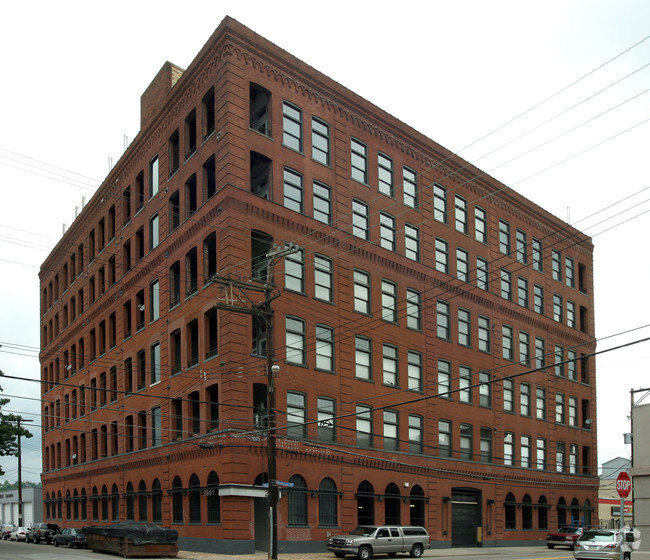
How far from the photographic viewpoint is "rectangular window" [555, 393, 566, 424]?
2302 inches

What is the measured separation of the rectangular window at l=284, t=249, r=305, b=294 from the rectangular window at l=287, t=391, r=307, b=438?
546 cm

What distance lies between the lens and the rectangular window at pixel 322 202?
41594mm

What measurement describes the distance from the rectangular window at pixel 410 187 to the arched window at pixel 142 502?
2339 cm

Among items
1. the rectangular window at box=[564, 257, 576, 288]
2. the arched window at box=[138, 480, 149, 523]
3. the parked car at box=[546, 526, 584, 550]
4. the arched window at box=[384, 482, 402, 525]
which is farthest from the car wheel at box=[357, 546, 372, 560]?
the rectangular window at box=[564, 257, 576, 288]

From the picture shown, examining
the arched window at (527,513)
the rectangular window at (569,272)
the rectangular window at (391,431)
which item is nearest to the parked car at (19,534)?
the rectangular window at (391,431)

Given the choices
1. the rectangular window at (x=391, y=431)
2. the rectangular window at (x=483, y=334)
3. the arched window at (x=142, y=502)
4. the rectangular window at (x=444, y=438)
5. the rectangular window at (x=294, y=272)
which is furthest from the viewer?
the rectangular window at (x=483, y=334)

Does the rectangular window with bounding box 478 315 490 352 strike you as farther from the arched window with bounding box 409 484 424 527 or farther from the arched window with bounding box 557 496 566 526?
the arched window with bounding box 557 496 566 526

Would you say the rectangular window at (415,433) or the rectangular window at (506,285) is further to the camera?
the rectangular window at (506,285)

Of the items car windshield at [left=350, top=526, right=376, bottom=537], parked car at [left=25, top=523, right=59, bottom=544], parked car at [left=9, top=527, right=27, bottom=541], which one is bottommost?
parked car at [left=9, top=527, right=27, bottom=541]

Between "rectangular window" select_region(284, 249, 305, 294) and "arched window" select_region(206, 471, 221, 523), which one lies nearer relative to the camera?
"arched window" select_region(206, 471, 221, 523)

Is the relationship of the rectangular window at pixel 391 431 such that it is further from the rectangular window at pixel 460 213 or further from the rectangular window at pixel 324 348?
the rectangular window at pixel 460 213

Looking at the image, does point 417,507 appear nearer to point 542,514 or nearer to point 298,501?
point 298,501

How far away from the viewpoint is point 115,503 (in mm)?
49156

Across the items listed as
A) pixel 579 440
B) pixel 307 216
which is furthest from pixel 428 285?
pixel 579 440
